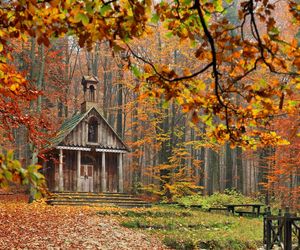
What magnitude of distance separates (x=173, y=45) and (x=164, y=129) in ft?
20.7

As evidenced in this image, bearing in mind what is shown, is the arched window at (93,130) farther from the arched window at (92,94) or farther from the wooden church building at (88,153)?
the arched window at (92,94)

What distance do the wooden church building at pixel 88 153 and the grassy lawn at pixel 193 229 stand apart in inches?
318

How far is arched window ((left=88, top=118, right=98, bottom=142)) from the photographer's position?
2759 cm

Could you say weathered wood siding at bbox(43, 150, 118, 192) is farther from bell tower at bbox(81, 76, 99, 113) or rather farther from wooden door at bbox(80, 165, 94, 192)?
bell tower at bbox(81, 76, 99, 113)

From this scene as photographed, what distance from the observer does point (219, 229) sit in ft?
58.0

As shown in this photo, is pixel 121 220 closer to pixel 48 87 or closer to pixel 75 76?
pixel 48 87

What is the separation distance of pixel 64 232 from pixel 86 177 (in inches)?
548

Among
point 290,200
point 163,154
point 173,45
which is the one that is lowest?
point 290,200

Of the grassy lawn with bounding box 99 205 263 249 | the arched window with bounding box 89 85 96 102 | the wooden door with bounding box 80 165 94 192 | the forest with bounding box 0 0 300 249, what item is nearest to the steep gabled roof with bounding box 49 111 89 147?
the forest with bounding box 0 0 300 249

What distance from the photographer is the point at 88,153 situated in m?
28.1

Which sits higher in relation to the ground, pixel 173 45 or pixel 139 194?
pixel 173 45

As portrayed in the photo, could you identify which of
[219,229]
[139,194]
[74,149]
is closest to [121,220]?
[219,229]

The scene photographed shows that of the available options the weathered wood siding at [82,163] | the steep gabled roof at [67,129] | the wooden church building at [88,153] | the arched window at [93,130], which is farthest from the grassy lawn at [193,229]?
the arched window at [93,130]

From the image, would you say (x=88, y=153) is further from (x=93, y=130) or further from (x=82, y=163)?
(x=93, y=130)
